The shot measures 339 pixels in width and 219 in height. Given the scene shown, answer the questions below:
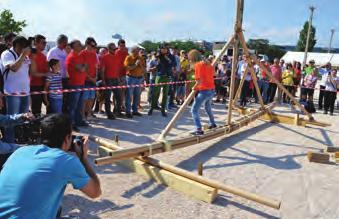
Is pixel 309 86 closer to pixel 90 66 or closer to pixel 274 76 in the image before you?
pixel 274 76

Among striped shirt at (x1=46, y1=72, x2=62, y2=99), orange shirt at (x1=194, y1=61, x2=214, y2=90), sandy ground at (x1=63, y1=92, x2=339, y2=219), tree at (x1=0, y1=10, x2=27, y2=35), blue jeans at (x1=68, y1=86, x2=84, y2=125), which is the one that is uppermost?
tree at (x1=0, y1=10, x2=27, y2=35)

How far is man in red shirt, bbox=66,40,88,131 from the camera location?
759 cm

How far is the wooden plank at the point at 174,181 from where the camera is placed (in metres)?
4.62

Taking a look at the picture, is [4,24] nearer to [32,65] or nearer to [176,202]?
[32,65]

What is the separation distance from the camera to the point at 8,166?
2.32m

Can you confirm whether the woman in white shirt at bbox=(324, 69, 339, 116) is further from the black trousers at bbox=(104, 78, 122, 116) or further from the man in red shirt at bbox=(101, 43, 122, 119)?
the man in red shirt at bbox=(101, 43, 122, 119)

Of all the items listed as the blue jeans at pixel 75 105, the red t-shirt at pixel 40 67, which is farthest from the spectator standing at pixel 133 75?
the red t-shirt at pixel 40 67

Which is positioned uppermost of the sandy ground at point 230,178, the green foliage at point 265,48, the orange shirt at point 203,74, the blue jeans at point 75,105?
the green foliage at point 265,48

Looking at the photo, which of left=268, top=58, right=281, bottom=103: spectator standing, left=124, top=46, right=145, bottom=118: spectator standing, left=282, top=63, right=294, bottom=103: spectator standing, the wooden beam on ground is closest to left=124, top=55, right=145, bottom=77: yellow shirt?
left=124, top=46, right=145, bottom=118: spectator standing

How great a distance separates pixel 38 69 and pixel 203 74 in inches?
121

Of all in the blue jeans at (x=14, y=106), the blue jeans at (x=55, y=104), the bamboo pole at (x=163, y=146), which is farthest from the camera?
the blue jeans at (x=55, y=104)

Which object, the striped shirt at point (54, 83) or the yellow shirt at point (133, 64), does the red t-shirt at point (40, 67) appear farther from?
the yellow shirt at point (133, 64)

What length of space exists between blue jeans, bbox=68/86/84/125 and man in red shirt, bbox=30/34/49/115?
0.69 meters

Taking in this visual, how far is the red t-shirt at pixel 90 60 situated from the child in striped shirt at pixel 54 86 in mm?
734
